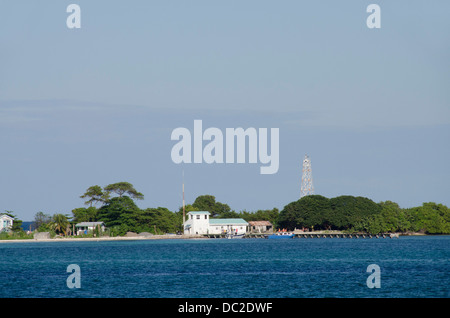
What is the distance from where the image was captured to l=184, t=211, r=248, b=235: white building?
564 feet

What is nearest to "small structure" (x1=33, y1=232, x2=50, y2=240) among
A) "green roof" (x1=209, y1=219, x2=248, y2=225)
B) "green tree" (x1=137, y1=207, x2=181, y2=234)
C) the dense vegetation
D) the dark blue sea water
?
the dense vegetation

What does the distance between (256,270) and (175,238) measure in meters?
99.2

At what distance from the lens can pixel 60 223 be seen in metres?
164

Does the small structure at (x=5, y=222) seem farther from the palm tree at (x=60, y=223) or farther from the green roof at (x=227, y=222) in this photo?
the green roof at (x=227, y=222)

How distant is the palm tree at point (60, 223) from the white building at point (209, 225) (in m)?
29.9

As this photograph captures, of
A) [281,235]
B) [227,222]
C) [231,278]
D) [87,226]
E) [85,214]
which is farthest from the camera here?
[227,222]

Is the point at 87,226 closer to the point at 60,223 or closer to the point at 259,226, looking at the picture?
the point at 60,223

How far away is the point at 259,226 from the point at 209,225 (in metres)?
20.7

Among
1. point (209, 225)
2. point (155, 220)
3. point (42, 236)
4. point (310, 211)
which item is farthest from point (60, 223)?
point (310, 211)

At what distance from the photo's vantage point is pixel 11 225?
16425cm

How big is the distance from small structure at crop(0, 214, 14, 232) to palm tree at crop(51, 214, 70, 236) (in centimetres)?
998

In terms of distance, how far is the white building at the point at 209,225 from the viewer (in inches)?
6767
